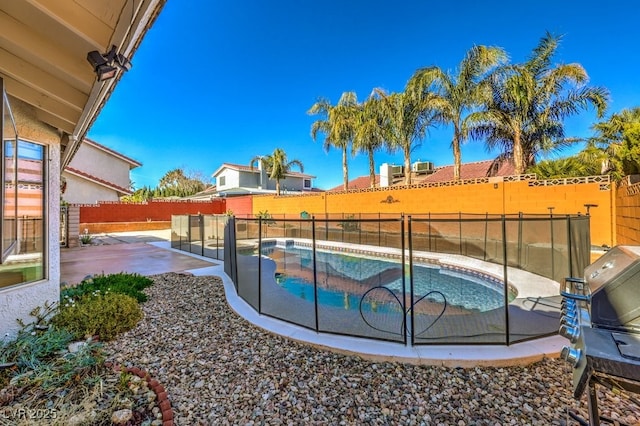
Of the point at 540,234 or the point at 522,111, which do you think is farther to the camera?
the point at 522,111

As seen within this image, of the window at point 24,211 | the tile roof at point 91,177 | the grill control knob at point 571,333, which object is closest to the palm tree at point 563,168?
the grill control knob at point 571,333

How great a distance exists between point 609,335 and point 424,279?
17.4 feet

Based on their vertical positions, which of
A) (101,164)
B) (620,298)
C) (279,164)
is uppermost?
(279,164)

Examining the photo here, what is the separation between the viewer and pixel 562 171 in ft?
38.3

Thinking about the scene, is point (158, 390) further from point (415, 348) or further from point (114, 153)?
point (114, 153)

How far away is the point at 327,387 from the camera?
8.32ft

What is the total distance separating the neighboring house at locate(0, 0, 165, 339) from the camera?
6.01 feet

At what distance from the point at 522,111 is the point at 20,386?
1562 cm

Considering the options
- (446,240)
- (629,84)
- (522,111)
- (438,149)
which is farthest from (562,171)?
(438,149)

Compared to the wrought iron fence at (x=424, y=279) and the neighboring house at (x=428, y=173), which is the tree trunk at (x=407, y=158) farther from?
the wrought iron fence at (x=424, y=279)

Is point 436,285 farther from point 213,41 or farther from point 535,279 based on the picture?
point 213,41

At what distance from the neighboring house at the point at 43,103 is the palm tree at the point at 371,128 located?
50.5ft

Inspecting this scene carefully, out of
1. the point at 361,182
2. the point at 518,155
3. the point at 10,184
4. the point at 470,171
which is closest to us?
the point at 10,184

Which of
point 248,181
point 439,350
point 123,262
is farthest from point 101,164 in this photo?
point 439,350
